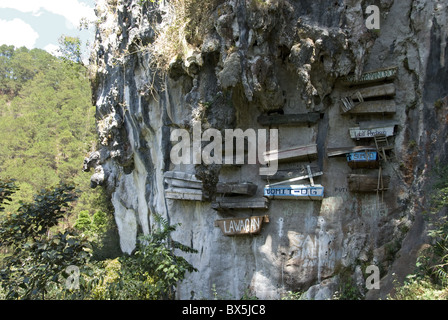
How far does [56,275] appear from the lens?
231 inches

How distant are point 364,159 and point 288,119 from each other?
2.05 meters

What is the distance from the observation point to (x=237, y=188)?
397 inches

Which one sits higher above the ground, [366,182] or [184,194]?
[366,182]

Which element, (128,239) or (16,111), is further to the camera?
(16,111)

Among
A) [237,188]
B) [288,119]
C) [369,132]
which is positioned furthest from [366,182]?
[237,188]

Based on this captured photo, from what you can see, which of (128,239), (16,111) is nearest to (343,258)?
(128,239)

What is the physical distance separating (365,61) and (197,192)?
5.34 meters

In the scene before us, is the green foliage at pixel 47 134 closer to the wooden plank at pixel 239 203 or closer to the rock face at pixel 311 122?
the rock face at pixel 311 122

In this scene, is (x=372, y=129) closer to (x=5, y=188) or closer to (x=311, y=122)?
(x=311, y=122)

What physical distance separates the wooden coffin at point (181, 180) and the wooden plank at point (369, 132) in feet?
13.3

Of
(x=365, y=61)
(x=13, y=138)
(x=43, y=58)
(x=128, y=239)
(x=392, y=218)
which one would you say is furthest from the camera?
(x=43, y=58)

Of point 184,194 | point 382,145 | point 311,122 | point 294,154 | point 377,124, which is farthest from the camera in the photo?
point 184,194

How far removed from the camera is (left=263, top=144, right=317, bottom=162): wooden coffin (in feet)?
31.4

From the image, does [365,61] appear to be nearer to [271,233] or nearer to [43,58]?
[271,233]
